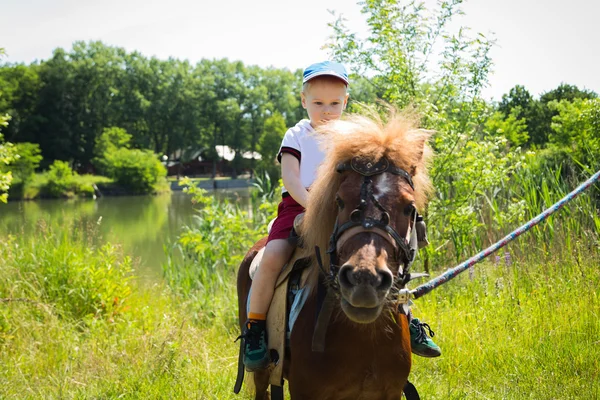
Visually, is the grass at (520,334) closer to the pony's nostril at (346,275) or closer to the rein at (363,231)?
the rein at (363,231)

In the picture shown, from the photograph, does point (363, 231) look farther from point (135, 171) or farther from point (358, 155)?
point (135, 171)

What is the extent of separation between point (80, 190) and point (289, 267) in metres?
48.2

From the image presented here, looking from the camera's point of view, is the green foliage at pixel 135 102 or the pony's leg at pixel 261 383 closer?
the pony's leg at pixel 261 383

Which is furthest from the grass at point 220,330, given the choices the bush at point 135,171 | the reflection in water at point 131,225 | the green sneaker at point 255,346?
the bush at point 135,171

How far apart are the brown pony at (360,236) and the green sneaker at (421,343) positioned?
1.18 feet

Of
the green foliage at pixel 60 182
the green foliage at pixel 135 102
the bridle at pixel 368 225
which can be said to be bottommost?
the green foliage at pixel 60 182

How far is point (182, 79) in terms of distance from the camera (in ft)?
232

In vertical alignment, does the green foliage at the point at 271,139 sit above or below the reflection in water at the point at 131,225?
above

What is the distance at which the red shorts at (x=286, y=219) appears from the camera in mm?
2891

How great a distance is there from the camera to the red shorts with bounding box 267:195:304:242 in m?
2.89

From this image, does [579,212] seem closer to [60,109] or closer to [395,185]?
[395,185]

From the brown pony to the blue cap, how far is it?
497 millimetres

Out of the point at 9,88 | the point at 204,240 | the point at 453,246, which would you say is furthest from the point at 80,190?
the point at 453,246

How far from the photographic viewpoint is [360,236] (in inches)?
79.1
